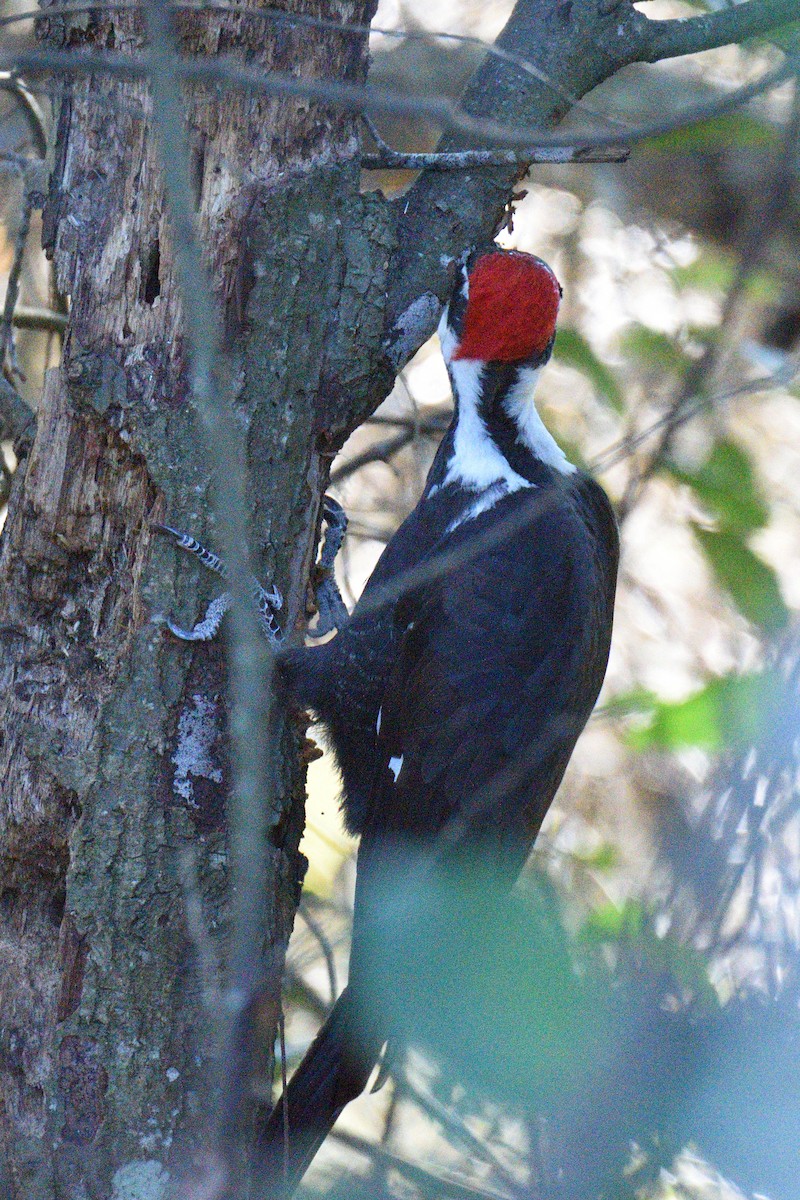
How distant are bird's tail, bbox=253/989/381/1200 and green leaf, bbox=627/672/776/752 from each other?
584 mm

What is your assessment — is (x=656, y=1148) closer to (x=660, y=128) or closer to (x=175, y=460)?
(x=660, y=128)

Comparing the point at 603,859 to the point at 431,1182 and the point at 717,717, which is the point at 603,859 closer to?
the point at 717,717

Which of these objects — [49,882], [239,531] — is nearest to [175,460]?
[49,882]

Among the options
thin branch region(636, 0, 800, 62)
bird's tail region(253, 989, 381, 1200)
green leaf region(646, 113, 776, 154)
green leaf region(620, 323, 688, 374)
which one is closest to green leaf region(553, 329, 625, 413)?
green leaf region(620, 323, 688, 374)

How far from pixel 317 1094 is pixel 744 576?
95cm

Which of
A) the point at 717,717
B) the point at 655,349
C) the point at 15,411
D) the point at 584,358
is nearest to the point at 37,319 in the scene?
the point at 15,411

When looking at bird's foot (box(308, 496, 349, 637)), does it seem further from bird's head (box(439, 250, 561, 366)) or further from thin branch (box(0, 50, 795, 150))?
thin branch (box(0, 50, 795, 150))

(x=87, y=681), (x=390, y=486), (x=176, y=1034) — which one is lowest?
(x=176, y=1034)

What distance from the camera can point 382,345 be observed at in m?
→ 1.65

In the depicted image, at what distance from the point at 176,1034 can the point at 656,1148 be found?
69 centimetres

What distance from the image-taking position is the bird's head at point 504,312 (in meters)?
1.68

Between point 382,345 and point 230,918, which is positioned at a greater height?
point 382,345

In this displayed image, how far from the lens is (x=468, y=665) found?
1.75 meters

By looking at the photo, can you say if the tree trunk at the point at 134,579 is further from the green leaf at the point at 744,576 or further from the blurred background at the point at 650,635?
the green leaf at the point at 744,576
